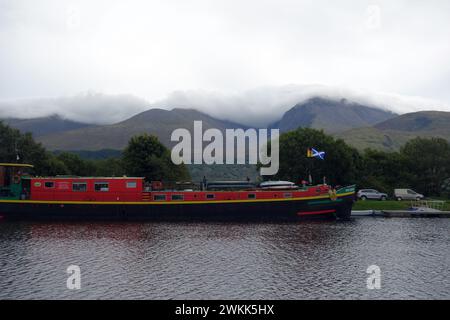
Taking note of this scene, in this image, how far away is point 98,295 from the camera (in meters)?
25.4

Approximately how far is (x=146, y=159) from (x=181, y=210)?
31707mm

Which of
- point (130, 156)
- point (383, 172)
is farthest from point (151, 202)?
point (383, 172)

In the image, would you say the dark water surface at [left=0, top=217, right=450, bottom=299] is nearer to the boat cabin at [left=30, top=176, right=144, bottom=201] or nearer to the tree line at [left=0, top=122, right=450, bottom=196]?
the boat cabin at [left=30, top=176, right=144, bottom=201]

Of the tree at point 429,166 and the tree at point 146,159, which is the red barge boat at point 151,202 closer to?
the tree at point 146,159

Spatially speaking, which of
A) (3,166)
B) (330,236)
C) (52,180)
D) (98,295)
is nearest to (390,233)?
(330,236)

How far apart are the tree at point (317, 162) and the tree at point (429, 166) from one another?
642 inches

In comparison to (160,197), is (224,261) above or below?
below

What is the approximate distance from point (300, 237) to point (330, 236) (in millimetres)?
3374

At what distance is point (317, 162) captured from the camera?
84.8m

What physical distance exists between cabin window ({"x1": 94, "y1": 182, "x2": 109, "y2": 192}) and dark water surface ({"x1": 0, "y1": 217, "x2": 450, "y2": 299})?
7.38 metres

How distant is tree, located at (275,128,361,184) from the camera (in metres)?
82.7

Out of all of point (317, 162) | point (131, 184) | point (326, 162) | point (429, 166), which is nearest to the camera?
point (131, 184)

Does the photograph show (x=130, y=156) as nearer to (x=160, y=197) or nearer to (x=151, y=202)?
(x=160, y=197)
